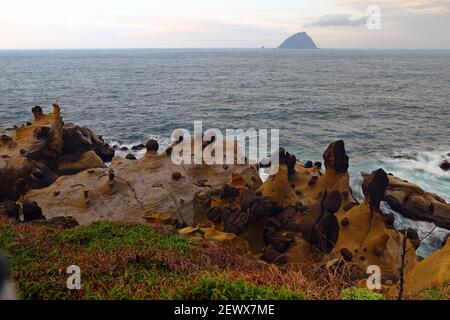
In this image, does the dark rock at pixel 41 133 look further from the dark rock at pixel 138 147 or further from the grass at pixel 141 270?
the grass at pixel 141 270

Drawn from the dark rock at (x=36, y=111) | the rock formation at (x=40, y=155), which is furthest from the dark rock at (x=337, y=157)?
the dark rock at (x=36, y=111)

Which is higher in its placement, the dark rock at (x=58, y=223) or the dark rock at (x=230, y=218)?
the dark rock at (x=58, y=223)

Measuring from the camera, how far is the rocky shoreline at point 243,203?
19.2 meters

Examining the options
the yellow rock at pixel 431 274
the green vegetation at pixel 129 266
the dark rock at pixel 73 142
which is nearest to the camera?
the green vegetation at pixel 129 266

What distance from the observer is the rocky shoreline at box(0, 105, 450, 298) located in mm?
19172

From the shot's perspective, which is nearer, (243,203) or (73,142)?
(243,203)

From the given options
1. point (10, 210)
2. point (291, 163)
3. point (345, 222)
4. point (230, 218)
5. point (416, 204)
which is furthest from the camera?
point (416, 204)

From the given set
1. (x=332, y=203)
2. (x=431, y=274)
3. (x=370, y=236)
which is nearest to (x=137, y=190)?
(x=332, y=203)

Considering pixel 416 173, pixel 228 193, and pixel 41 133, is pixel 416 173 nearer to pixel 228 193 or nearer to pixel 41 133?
pixel 228 193

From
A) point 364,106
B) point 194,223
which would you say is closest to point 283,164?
point 194,223

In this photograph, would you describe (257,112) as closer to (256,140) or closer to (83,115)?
(256,140)

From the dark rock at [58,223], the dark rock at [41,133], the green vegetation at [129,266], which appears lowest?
the dark rock at [58,223]

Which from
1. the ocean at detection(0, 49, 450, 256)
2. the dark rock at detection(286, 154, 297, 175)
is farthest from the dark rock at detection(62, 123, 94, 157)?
the dark rock at detection(286, 154, 297, 175)

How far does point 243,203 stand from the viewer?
70.5 feet
